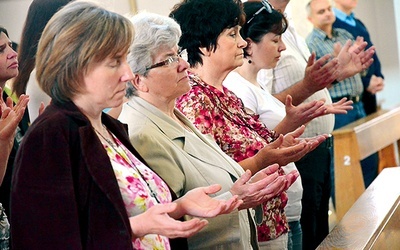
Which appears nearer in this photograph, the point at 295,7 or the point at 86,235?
the point at 86,235

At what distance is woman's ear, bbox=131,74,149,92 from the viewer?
8.48 feet

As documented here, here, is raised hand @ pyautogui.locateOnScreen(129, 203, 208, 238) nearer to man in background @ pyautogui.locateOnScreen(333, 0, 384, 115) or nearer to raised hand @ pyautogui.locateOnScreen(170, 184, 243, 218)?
raised hand @ pyautogui.locateOnScreen(170, 184, 243, 218)

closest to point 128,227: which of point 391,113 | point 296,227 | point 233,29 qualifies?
point 233,29

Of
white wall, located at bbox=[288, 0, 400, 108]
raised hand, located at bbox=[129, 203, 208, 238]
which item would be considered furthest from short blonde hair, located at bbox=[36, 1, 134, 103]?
white wall, located at bbox=[288, 0, 400, 108]

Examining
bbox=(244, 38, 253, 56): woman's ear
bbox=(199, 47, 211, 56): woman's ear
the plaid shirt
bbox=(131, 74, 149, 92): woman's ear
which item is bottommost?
the plaid shirt

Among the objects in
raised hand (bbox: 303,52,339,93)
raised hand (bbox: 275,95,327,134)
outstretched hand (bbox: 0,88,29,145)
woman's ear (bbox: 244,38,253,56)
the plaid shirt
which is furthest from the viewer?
the plaid shirt

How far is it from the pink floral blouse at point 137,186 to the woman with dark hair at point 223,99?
74cm

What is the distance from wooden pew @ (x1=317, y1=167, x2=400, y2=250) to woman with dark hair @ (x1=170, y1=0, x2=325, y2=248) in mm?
236

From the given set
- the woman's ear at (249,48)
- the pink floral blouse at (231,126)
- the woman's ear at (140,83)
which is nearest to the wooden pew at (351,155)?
the woman's ear at (249,48)

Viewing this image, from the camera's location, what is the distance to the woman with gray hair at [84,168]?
187 cm

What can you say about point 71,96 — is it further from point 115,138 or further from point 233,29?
point 233,29

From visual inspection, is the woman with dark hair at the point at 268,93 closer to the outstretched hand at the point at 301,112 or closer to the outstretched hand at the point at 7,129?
the outstretched hand at the point at 301,112

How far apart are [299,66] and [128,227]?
2376mm

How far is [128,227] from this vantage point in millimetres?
1940
